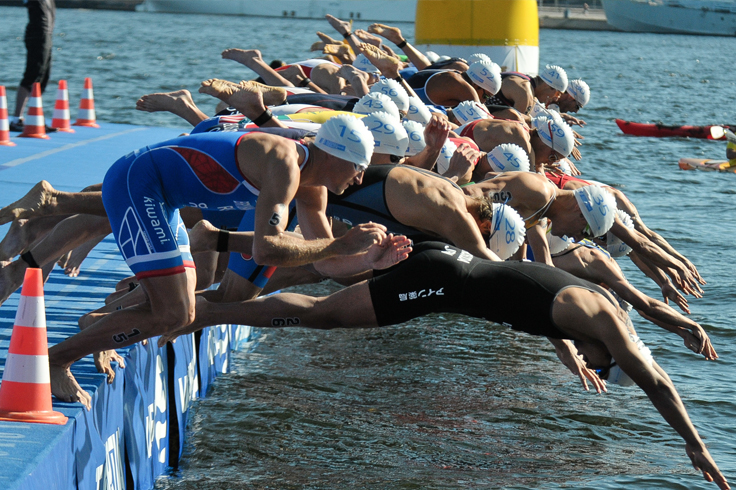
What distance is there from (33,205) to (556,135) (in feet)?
17.6

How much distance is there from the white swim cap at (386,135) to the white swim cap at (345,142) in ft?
5.81

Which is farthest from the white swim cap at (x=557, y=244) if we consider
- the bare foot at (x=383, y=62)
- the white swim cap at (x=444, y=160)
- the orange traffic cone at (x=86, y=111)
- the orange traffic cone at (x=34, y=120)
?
the orange traffic cone at (x=86, y=111)

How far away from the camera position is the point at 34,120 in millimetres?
12672

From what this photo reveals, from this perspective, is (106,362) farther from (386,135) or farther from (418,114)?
(418,114)

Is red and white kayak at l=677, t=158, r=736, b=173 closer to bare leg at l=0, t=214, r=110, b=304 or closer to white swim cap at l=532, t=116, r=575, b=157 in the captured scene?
white swim cap at l=532, t=116, r=575, b=157

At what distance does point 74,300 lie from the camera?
6141mm

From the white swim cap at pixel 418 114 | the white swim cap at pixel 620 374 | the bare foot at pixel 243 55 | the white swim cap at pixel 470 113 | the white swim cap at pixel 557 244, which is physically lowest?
the white swim cap at pixel 620 374

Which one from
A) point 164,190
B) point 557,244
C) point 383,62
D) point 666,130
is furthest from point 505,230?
point 666,130

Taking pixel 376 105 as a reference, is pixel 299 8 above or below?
below

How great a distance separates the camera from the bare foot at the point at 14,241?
5.71m

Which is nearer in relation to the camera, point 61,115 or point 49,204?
point 49,204

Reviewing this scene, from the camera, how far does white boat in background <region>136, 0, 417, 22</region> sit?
108m

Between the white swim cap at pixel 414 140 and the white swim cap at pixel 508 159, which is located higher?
the white swim cap at pixel 414 140

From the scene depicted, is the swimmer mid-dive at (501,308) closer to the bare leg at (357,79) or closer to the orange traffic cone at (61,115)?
the bare leg at (357,79)
